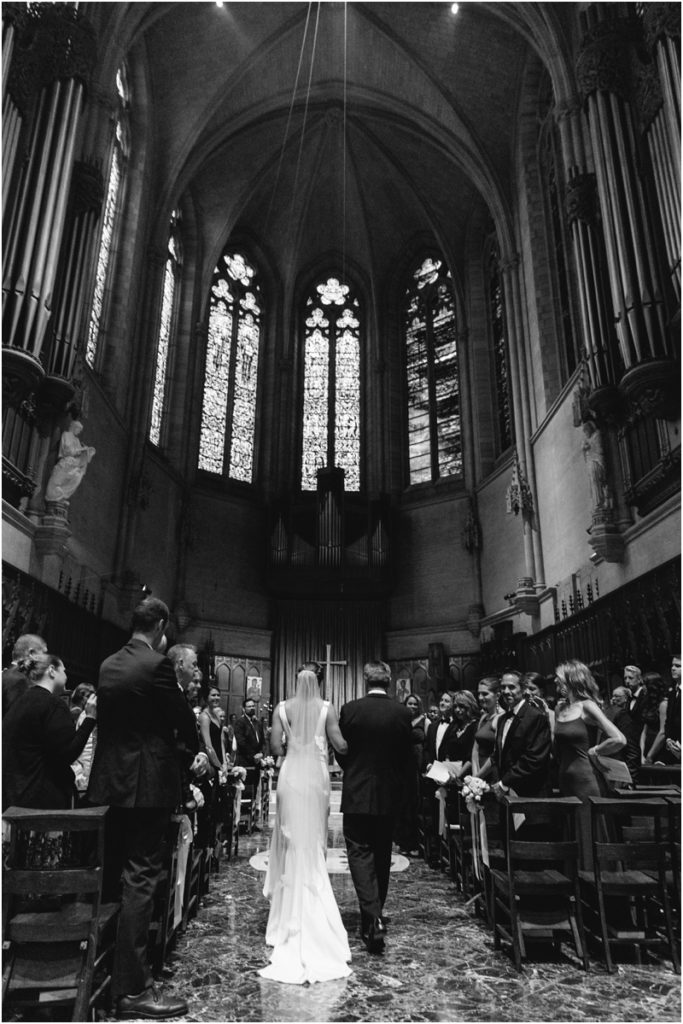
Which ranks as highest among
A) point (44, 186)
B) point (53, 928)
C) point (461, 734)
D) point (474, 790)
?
point (44, 186)

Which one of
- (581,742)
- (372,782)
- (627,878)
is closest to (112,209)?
(372,782)

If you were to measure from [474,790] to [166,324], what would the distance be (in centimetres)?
1675

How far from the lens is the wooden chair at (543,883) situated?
3939 millimetres

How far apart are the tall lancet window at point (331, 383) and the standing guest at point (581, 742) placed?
1602cm

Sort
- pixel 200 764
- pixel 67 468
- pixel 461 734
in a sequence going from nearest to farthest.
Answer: pixel 200 764 → pixel 461 734 → pixel 67 468

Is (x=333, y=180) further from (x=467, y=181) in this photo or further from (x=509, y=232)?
(x=509, y=232)

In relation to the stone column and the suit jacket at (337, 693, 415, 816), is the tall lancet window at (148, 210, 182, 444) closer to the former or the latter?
the stone column

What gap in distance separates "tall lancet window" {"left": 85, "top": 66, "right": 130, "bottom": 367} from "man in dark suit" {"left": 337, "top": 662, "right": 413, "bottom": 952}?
11725mm

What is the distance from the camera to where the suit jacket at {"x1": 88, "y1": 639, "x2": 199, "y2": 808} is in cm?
328

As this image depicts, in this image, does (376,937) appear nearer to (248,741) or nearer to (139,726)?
(139,726)

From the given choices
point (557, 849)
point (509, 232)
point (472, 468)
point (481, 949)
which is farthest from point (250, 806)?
point (509, 232)

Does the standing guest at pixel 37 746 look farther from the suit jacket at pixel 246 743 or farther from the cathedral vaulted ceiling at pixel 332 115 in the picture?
the cathedral vaulted ceiling at pixel 332 115

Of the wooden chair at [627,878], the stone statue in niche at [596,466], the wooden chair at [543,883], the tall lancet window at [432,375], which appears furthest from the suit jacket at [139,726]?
the tall lancet window at [432,375]

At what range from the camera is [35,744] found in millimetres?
3744
